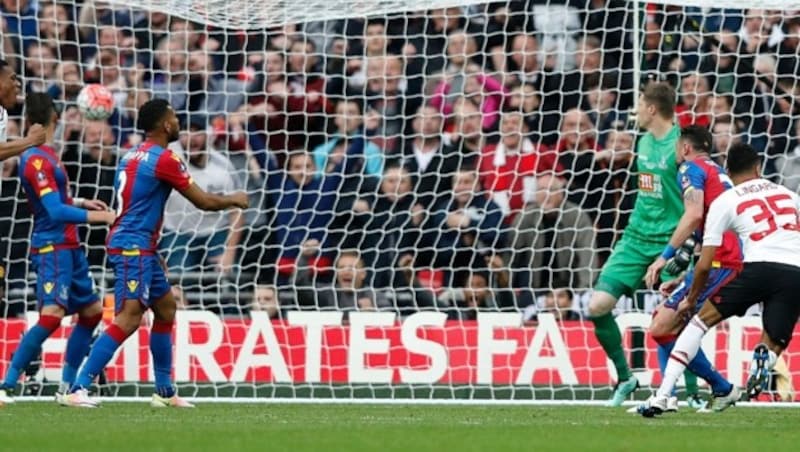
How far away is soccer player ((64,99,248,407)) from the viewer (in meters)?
10.6

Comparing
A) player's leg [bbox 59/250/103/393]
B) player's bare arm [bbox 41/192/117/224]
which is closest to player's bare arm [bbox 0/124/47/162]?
player's bare arm [bbox 41/192/117/224]

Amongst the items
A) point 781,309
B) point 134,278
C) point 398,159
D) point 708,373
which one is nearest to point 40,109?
point 134,278

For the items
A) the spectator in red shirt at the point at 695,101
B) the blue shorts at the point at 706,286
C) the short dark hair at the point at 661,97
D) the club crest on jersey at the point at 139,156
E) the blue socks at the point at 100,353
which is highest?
the spectator in red shirt at the point at 695,101

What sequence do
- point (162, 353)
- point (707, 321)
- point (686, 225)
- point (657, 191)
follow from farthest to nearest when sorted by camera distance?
point (657, 191), point (162, 353), point (686, 225), point (707, 321)

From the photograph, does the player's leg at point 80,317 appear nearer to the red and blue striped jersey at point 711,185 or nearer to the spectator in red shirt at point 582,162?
the red and blue striped jersey at point 711,185

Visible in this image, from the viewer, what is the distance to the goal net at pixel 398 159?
13.3 m

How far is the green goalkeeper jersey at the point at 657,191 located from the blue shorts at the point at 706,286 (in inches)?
21.0

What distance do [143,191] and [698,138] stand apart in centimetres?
351

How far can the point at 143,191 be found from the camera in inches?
421

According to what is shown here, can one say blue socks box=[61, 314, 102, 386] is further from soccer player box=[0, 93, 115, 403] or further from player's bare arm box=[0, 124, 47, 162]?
player's bare arm box=[0, 124, 47, 162]

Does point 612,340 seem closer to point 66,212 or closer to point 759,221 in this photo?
point 759,221

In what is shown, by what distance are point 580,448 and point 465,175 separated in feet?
22.7

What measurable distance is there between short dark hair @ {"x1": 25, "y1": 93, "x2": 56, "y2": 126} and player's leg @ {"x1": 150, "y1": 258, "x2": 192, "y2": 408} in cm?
123

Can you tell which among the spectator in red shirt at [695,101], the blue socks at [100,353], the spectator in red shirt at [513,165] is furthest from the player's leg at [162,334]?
the spectator in red shirt at [695,101]
